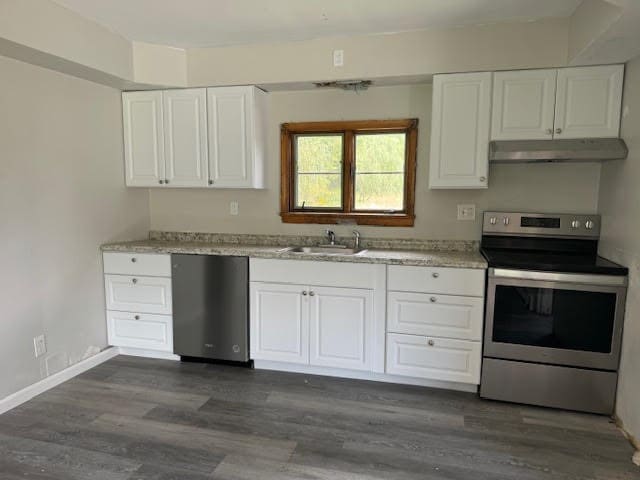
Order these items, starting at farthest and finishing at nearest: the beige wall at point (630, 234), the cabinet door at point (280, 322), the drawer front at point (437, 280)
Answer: the cabinet door at point (280, 322)
the drawer front at point (437, 280)
the beige wall at point (630, 234)

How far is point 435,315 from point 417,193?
37.7 inches

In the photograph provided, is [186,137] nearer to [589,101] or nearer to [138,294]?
[138,294]

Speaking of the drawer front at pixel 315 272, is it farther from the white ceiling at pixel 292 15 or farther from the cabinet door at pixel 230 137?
the white ceiling at pixel 292 15

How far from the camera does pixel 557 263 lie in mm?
2426

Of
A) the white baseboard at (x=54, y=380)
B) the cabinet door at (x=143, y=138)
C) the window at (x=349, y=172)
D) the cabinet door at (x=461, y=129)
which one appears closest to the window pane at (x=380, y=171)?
the window at (x=349, y=172)

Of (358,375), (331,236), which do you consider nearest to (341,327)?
(358,375)

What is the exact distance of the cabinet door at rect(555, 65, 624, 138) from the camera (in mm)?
2533

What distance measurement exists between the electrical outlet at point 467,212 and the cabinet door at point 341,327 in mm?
932

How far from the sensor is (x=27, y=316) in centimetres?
262

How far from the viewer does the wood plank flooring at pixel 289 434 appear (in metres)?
1.98

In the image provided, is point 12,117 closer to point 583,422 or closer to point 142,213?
point 142,213

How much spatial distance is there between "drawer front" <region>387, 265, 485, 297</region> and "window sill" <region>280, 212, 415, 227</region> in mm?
593

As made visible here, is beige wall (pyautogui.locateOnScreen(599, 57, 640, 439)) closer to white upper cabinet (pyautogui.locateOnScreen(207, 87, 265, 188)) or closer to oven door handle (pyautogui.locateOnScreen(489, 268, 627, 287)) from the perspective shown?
oven door handle (pyautogui.locateOnScreen(489, 268, 627, 287))

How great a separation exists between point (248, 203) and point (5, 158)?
1.62m
